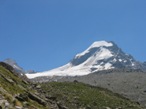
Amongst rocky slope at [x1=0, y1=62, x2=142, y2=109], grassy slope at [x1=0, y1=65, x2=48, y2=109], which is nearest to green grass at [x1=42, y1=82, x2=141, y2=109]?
rocky slope at [x1=0, y1=62, x2=142, y2=109]

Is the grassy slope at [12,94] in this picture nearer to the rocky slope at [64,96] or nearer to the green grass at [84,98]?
the rocky slope at [64,96]

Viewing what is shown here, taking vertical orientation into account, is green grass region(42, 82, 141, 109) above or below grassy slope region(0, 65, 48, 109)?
above

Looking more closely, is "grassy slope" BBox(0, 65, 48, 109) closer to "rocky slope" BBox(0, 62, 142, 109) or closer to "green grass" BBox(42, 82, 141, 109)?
"rocky slope" BBox(0, 62, 142, 109)

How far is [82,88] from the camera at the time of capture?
294 feet

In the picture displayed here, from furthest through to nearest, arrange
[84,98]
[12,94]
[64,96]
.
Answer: [84,98] < [64,96] < [12,94]

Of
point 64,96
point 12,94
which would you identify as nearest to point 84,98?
point 64,96

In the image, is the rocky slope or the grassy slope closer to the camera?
the grassy slope

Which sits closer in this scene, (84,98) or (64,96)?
(64,96)

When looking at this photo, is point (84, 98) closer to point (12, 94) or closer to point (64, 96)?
point (64, 96)

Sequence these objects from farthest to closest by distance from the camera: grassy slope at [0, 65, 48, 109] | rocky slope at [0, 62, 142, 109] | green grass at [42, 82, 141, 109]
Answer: green grass at [42, 82, 141, 109] < rocky slope at [0, 62, 142, 109] < grassy slope at [0, 65, 48, 109]

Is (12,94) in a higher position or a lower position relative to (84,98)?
lower

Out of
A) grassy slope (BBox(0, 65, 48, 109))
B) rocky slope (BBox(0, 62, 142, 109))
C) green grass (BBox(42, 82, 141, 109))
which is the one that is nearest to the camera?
grassy slope (BBox(0, 65, 48, 109))

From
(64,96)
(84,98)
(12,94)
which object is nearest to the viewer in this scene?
(12,94)

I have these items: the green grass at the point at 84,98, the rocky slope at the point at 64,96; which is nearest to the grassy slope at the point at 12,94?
the rocky slope at the point at 64,96
